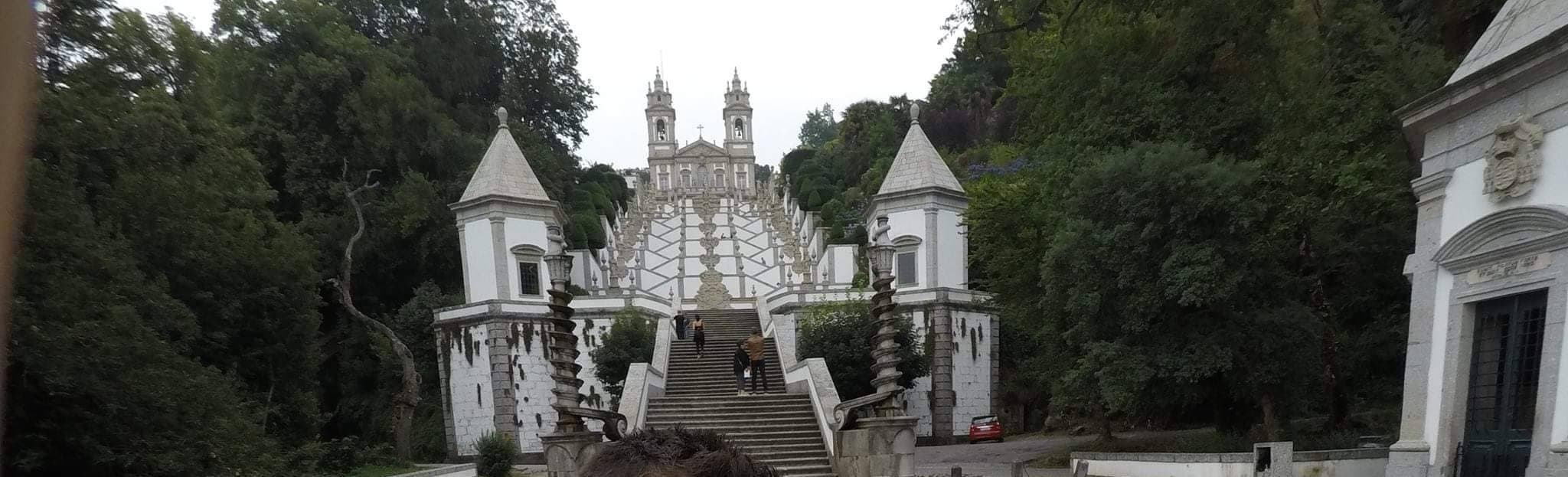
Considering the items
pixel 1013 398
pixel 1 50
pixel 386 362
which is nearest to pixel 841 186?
pixel 1013 398

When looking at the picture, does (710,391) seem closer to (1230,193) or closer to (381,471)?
(381,471)

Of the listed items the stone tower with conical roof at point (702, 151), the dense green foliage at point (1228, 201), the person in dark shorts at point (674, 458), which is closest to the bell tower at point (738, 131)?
the stone tower with conical roof at point (702, 151)

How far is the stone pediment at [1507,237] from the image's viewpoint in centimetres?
715

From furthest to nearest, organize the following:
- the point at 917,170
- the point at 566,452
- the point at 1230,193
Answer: the point at 917,170 < the point at 1230,193 < the point at 566,452

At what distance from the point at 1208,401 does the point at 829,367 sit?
23.8 ft

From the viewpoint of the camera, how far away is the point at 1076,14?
44.5ft

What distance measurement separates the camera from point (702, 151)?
7444cm

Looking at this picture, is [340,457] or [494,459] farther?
[494,459]

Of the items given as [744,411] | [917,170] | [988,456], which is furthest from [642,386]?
[917,170]

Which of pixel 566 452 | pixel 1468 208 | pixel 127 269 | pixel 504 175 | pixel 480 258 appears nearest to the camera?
pixel 1468 208

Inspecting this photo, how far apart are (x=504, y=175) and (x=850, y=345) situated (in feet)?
29.4

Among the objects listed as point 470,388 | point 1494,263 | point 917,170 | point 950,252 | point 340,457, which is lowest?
point 470,388

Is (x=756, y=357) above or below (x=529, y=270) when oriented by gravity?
below

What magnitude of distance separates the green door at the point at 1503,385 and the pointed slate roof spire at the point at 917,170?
13.1 meters
